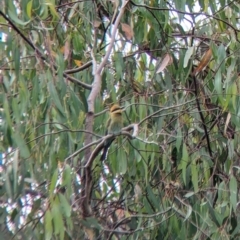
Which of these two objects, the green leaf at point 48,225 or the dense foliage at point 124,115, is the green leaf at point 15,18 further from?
the green leaf at point 48,225

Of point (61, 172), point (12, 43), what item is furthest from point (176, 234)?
point (12, 43)

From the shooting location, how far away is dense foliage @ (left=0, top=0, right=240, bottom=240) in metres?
1.95

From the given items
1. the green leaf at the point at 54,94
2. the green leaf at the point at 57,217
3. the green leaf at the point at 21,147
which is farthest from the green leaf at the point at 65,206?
the green leaf at the point at 54,94

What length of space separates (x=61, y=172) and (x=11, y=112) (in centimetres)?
27

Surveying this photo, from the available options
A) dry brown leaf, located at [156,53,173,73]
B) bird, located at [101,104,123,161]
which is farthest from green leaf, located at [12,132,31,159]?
dry brown leaf, located at [156,53,173,73]

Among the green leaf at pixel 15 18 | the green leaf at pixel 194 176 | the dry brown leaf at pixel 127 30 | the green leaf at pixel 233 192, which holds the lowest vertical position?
the green leaf at pixel 233 192

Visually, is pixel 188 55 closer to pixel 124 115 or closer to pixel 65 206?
pixel 124 115

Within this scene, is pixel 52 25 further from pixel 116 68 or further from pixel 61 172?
pixel 61 172

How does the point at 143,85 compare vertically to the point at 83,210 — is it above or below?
above

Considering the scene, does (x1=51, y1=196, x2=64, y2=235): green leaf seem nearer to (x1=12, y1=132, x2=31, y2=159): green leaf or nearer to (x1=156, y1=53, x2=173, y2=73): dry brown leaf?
(x1=12, y1=132, x2=31, y2=159): green leaf

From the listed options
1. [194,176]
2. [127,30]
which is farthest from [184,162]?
[127,30]

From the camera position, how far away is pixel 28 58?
6.97 feet

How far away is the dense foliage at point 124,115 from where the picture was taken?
1950 mm

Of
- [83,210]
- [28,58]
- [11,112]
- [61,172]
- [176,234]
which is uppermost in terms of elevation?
[28,58]
